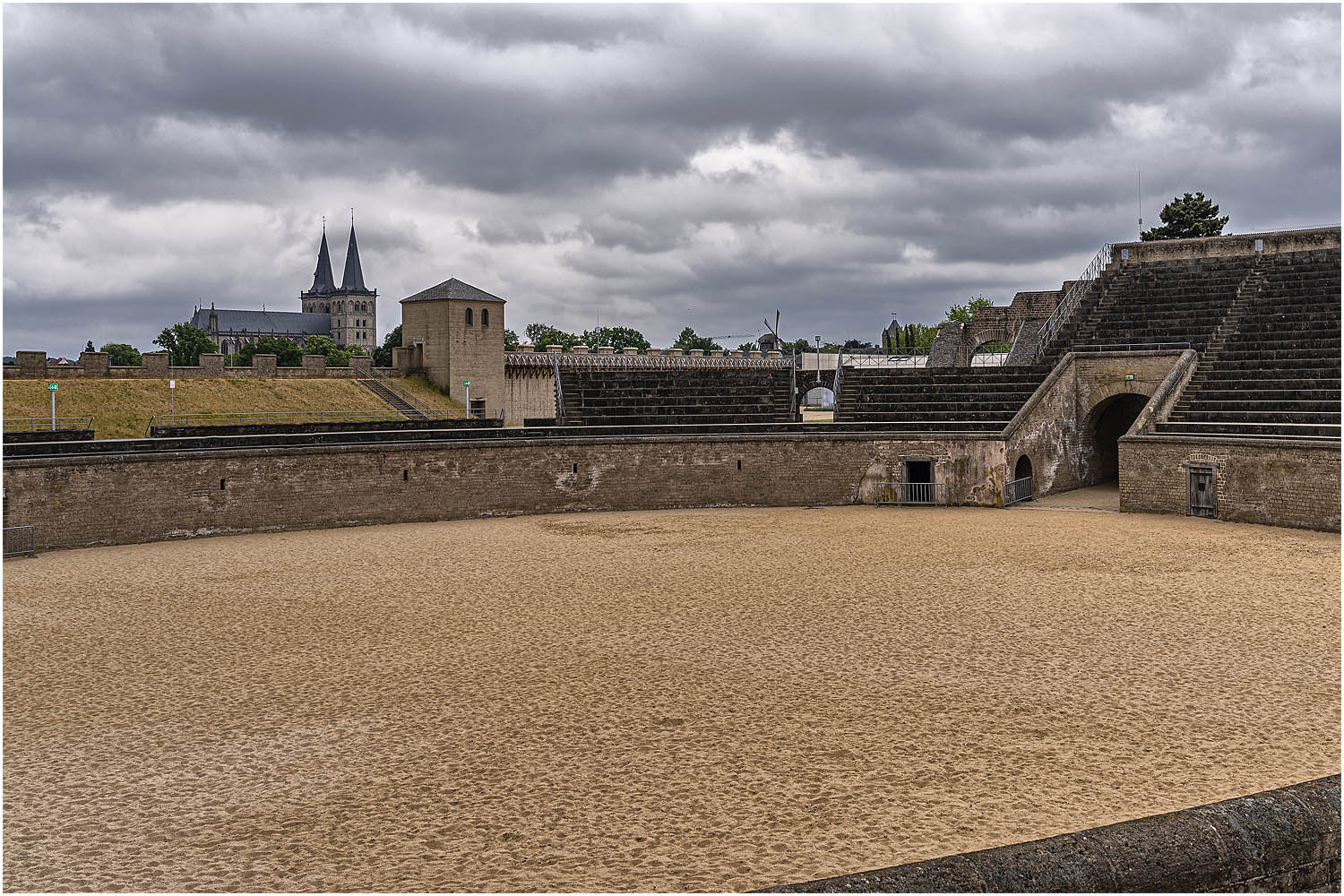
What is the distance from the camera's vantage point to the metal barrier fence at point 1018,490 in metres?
28.2

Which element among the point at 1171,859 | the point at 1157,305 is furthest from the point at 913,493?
the point at 1171,859

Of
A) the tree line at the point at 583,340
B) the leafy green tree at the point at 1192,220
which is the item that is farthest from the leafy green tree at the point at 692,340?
the leafy green tree at the point at 1192,220

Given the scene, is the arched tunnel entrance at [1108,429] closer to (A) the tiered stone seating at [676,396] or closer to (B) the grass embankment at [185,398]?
(A) the tiered stone seating at [676,396]

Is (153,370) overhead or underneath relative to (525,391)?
overhead

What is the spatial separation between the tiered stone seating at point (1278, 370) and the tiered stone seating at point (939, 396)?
4841mm

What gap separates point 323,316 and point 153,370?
143 metres

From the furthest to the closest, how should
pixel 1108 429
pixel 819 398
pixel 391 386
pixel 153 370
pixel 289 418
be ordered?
pixel 819 398 < pixel 391 386 < pixel 153 370 < pixel 289 418 < pixel 1108 429

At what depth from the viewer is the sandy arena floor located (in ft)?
25.1

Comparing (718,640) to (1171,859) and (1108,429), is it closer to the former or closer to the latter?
(1171,859)

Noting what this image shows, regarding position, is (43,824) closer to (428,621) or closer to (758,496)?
(428,621)

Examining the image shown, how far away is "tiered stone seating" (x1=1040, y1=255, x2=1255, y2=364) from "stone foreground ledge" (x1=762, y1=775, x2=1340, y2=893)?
102ft

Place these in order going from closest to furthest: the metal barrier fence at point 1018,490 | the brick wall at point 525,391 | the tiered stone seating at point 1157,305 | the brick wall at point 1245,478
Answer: the brick wall at point 1245,478
the metal barrier fence at point 1018,490
the tiered stone seating at point 1157,305
the brick wall at point 525,391

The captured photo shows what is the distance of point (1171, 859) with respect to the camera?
12.8 ft

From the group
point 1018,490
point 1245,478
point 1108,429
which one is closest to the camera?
point 1245,478
